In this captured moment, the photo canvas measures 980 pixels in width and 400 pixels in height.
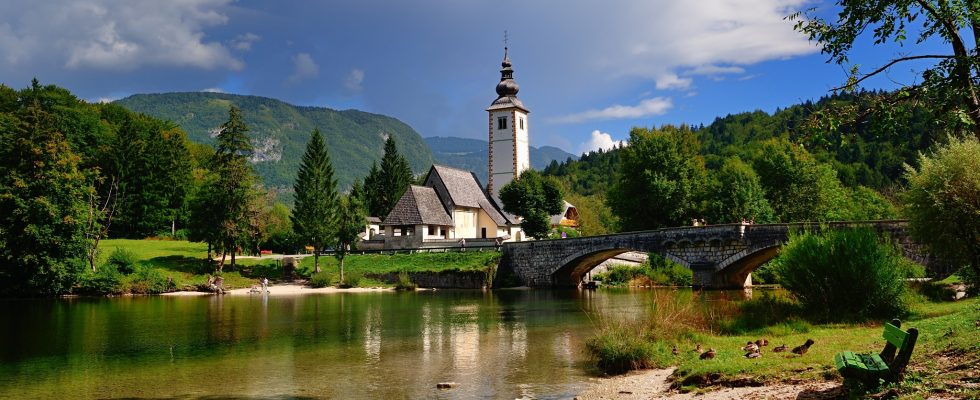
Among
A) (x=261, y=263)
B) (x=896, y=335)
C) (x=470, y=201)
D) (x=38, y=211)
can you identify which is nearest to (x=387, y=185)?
(x=470, y=201)

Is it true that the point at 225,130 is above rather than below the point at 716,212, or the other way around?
above

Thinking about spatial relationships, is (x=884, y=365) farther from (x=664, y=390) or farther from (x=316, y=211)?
(x=316, y=211)

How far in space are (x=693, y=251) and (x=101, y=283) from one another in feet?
129

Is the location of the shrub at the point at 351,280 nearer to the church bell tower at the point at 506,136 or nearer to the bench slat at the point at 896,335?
the church bell tower at the point at 506,136

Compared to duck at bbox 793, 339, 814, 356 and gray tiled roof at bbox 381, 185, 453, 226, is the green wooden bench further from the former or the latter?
gray tiled roof at bbox 381, 185, 453, 226

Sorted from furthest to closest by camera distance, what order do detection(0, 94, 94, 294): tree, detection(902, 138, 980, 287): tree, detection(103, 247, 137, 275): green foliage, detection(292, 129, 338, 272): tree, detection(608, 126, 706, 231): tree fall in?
detection(292, 129, 338, 272): tree < detection(608, 126, 706, 231): tree < detection(103, 247, 137, 275): green foliage < detection(0, 94, 94, 294): tree < detection(902, 138, 980, 287): tree

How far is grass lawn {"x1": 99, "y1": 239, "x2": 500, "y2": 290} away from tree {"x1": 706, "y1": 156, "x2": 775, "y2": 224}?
18.4m

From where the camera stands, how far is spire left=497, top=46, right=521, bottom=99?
75750 millimetres

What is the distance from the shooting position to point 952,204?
63.4 ft

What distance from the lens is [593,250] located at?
4806cm

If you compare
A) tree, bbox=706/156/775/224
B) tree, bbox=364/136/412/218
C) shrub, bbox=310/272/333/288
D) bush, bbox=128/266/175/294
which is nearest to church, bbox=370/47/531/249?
shrub, bbox=310/272/333/288

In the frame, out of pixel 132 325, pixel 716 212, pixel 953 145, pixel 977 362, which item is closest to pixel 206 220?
pixel 132 325

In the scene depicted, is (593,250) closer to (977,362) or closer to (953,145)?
Result: (953,145)

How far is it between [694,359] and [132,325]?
906 inches
